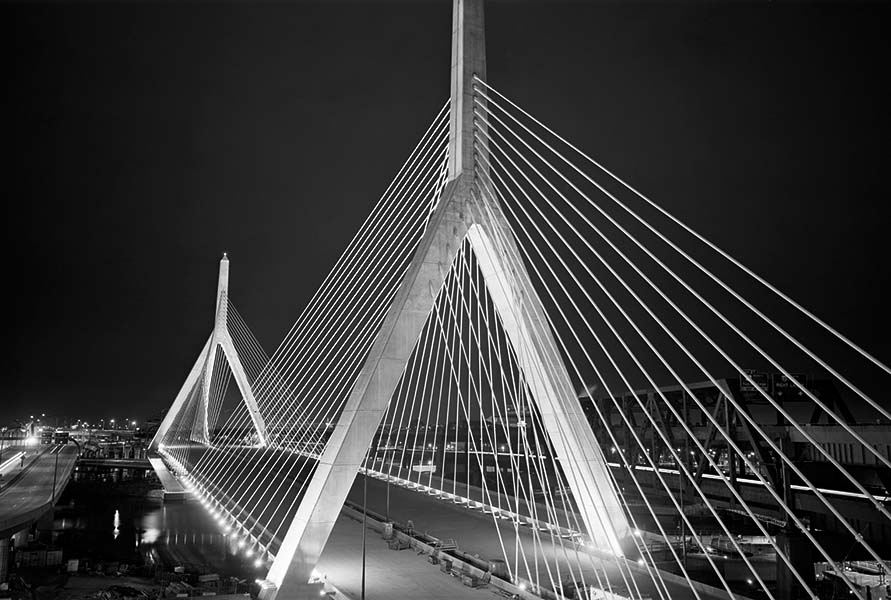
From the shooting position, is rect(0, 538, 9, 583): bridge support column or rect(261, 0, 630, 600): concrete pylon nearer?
rect(261, 0, 630, 600): concrete pylon

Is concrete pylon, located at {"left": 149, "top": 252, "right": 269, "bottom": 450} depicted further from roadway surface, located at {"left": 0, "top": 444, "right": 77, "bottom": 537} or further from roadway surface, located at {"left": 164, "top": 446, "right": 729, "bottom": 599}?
roadway surface, located at {"left": 164, "top": 446, "right": 729, "bottom": 599}

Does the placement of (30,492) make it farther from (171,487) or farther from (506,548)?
(506,548)

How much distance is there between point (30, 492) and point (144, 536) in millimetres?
10068

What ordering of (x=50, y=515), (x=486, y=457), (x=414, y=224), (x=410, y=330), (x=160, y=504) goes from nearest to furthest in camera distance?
(x=410, y=330) < (x=414, y=224) < (x=50, y=515) < (x=160, y=504) < (x=486, y=457)

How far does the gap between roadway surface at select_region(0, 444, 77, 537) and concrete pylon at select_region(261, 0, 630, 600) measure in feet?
57.6

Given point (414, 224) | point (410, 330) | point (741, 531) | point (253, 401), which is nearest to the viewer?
point (410, 330)

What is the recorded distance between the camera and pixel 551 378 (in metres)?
16.8

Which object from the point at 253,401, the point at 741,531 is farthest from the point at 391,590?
the point at 253,401

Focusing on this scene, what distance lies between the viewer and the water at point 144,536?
29.6 metres

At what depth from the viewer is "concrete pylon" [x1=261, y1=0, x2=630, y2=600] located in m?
15.3

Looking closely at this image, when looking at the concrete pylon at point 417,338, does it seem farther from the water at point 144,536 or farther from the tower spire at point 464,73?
the water at point 144,536

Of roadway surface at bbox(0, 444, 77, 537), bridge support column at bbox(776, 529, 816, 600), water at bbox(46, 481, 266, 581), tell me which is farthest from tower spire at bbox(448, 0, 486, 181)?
roadway surface at bbox(0, 444, 77, 537)

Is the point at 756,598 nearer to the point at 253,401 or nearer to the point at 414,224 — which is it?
the point at 414,224

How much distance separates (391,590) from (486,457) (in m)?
87.8
